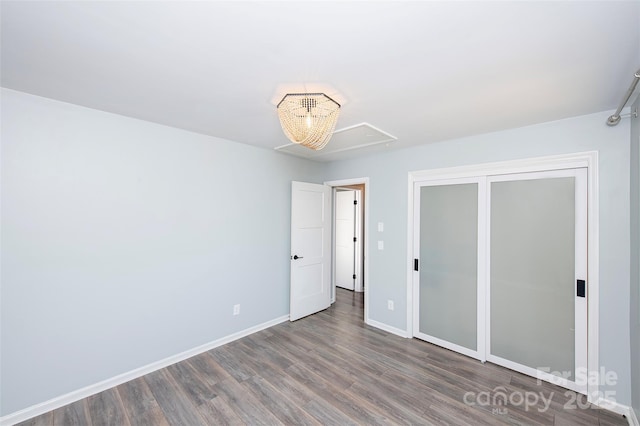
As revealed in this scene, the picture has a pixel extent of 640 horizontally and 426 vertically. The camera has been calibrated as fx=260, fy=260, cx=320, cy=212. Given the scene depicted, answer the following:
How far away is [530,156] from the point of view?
248 cm

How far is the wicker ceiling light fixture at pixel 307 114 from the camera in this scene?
70.6 inches

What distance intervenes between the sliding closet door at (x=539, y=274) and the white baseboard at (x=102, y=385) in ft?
9.77

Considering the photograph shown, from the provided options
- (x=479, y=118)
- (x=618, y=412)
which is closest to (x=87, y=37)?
(x=479, y=118)

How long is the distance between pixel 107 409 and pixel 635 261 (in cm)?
414

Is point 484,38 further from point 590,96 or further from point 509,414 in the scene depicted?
point 509,414

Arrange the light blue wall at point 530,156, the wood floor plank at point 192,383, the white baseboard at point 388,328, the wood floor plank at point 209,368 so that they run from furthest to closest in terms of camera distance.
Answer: the white baseboard at point 388,328
the wood floor plank at point 209,368
the wood floor plank at point 192,383
the light blue wall at point 530,156

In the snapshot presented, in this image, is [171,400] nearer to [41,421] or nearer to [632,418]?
[41,421]

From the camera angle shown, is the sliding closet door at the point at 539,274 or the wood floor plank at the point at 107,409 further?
the sliding closet door at the point at 539,274

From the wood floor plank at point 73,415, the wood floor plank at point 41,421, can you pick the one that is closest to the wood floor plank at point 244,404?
the wood floor plank at point 73,415

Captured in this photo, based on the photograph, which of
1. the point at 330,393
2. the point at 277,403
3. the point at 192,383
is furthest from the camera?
the point at 192,383

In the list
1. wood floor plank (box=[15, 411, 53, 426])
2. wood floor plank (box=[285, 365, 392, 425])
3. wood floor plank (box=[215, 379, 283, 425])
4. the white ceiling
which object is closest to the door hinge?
the white ceiling

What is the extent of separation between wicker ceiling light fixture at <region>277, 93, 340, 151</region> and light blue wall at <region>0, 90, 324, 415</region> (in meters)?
1.52

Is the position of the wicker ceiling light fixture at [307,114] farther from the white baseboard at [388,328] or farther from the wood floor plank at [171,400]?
the white baseboard at [388,328]

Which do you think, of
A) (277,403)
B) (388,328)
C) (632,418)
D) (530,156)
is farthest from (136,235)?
(632,418)
